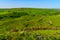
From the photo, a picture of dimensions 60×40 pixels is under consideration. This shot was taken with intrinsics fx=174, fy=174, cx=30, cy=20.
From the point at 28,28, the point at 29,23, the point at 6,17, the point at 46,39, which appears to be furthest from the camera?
the point at 6,17

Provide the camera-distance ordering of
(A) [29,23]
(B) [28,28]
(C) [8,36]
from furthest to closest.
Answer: (A) [29,23]
(B) [28,28]
(C) [8,36]

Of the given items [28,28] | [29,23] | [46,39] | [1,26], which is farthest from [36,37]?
[1,26]

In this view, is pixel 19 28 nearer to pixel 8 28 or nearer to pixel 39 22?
pixel 8 28

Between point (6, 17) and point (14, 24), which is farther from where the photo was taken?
point (6, 17)

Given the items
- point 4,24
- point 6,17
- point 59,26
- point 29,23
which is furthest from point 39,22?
point 6,17

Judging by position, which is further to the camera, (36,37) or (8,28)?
(8,28)

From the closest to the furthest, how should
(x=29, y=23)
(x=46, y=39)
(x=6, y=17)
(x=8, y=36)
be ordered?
(x=8, y=36), (x=46, y=39), (x=29, y=23), (x=6, y=17)

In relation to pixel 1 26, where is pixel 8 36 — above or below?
above

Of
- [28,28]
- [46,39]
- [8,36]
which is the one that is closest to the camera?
[8,36]

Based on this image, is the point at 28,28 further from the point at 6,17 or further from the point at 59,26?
the point at 6,17
